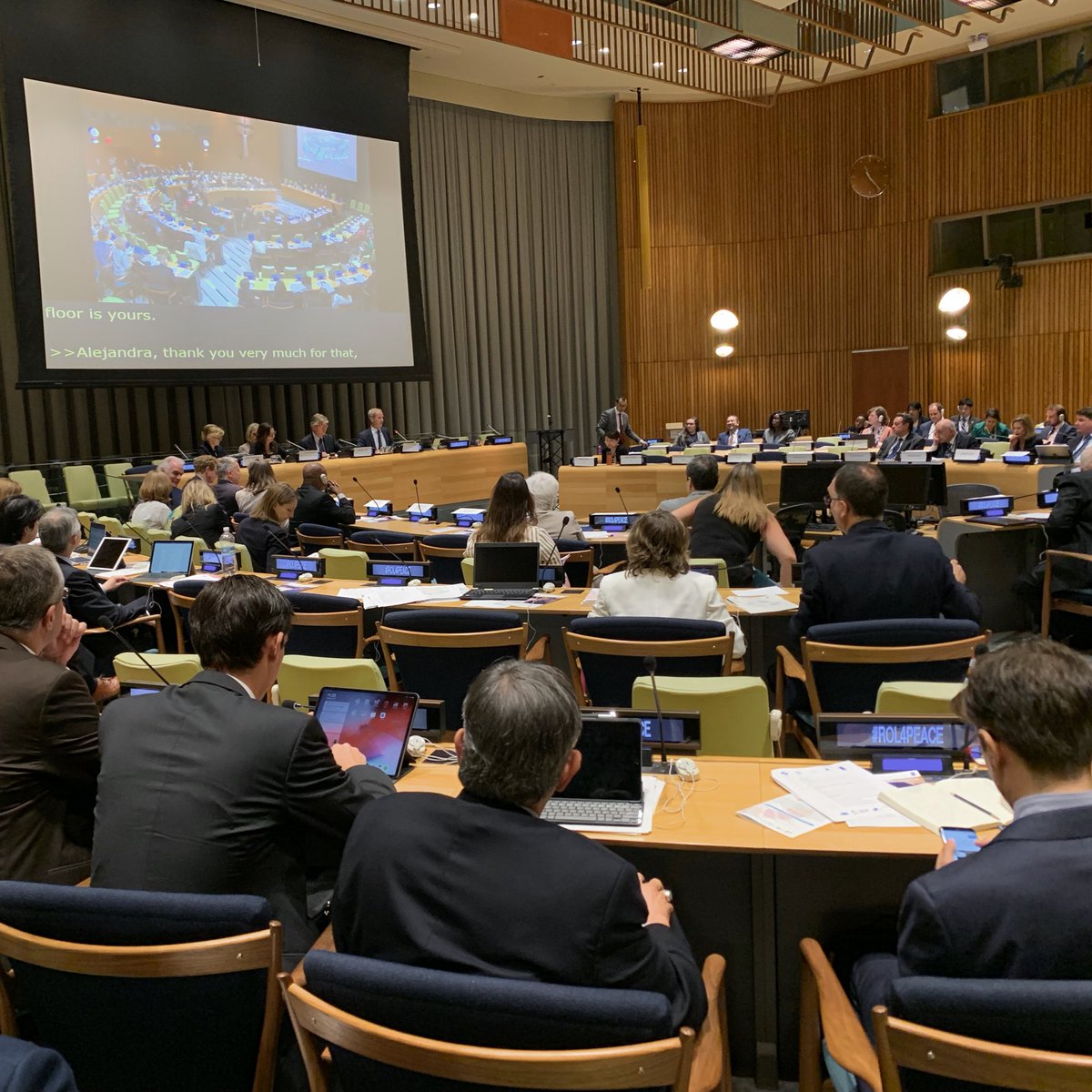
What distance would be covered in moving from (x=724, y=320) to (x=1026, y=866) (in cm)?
1610

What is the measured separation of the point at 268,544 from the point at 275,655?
15.9ft

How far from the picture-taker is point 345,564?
248 inches

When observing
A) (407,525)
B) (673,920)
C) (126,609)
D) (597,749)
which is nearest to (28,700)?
(597,749)

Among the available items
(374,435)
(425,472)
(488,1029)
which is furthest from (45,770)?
(374,435)

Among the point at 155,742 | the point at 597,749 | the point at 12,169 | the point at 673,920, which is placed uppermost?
the point at 12,169

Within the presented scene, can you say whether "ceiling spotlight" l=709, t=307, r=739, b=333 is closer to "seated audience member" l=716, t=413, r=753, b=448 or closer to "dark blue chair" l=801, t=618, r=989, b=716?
"seated audience member" l=716, t=413, r=753, b=448

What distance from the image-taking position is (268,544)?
7098 mm

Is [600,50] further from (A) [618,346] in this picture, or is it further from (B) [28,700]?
(B) [28,700]

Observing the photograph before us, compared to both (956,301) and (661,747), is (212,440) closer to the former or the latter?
(661,747)

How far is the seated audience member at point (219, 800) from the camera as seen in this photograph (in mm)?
2002

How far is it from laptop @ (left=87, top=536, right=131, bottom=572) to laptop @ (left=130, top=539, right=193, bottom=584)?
211mm

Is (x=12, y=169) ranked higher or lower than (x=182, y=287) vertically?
higher

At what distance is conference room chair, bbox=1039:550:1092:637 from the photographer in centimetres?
598

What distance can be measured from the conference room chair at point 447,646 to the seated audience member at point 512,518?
1.54m
